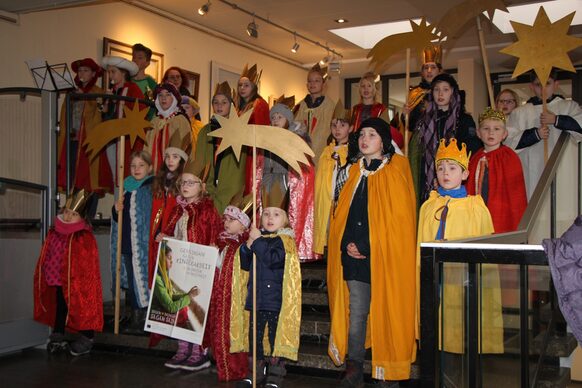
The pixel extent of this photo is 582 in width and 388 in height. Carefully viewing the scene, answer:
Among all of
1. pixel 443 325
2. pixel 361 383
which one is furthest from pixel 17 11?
pixel 443 325

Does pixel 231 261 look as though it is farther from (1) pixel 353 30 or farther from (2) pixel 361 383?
(1) pixel 353 30

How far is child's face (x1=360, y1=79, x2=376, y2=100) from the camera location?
5.79 meters

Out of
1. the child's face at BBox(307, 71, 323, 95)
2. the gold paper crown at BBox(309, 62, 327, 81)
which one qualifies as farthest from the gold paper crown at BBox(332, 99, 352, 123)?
the gold paper crown at BBox(309, 62, 327, 81)

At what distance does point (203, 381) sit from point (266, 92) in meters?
7.62

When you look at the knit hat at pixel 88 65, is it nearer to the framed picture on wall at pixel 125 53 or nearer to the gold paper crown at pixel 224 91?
the framed picture on wall at pixel 125 53

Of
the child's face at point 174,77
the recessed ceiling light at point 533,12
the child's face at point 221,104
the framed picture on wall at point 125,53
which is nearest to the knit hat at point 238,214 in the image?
the child's face at point 221,104

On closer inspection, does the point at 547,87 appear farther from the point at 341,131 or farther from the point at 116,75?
the point at 116,75

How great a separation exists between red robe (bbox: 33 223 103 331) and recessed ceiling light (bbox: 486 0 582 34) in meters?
6.31

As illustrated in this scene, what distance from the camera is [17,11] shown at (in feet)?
23.5

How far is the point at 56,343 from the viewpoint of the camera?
17.9 feet

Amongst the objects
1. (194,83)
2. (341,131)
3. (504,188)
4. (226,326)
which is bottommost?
(226,326)

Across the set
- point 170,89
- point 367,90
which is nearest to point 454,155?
point 367,90

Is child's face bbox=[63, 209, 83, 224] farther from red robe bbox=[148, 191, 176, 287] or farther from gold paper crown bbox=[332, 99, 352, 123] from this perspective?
gold paper crown bbox=[332, 99, 352, 123]

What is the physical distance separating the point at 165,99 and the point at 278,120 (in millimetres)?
1188
